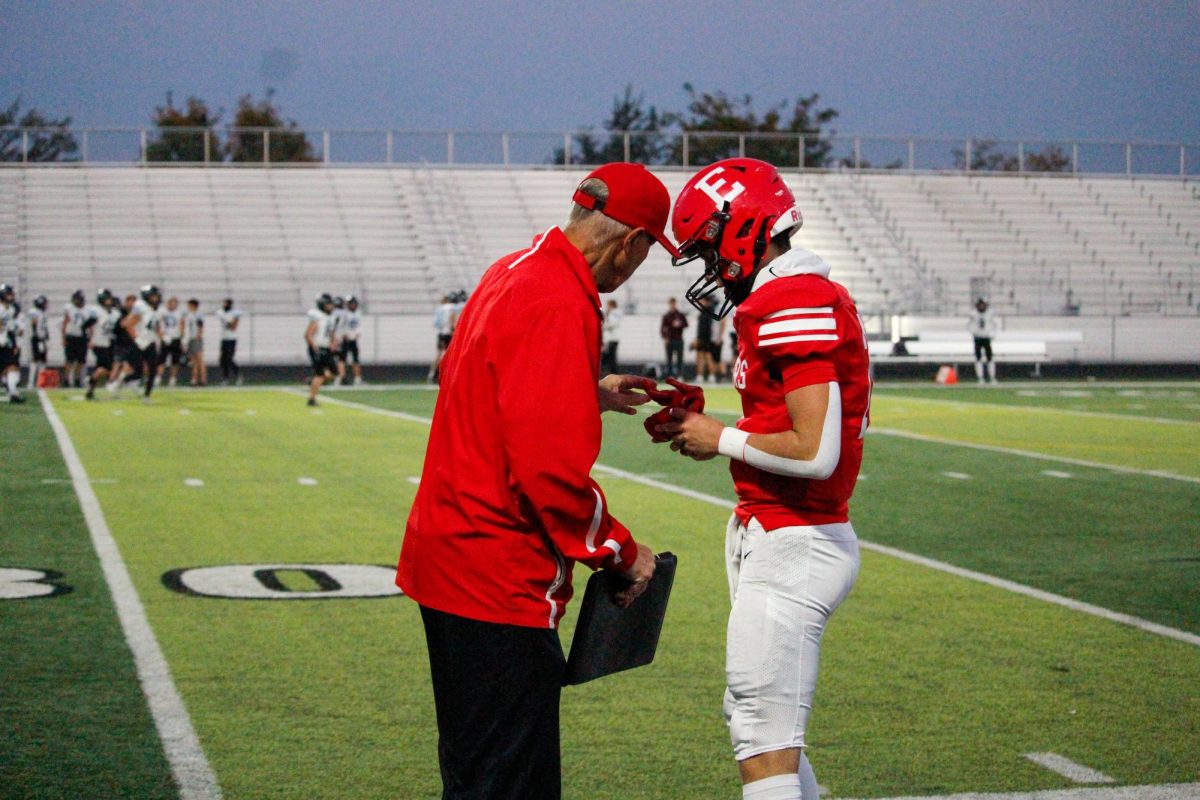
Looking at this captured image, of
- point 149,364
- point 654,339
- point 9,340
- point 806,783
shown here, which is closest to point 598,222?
point 806,783

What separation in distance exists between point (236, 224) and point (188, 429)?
21.0 metres

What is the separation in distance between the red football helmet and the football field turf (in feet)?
6.21

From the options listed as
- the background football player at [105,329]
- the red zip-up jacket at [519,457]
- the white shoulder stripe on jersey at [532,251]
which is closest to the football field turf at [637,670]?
the red zip-up jacket at [519,457]

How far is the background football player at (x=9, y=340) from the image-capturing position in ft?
71.3

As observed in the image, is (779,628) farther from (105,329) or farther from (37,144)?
(37,144)

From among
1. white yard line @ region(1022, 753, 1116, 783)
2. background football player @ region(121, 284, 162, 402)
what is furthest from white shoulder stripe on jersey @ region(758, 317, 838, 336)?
background football player @ region(121, 284, 162, 402)

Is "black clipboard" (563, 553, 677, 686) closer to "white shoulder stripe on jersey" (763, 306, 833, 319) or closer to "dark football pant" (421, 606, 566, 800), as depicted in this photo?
"dark football pant" (421, 606, 566, 800)

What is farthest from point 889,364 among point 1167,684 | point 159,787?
point 159,787

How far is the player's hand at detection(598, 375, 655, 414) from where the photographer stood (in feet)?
12.4

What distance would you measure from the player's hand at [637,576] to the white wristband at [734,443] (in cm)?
42

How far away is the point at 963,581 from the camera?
27.4 feet

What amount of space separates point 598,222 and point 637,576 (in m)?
0.76

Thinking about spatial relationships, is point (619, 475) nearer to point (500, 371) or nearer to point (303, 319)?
point (500, 371)

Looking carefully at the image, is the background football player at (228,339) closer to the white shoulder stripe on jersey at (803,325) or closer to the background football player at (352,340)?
the background football player at (352,340)
